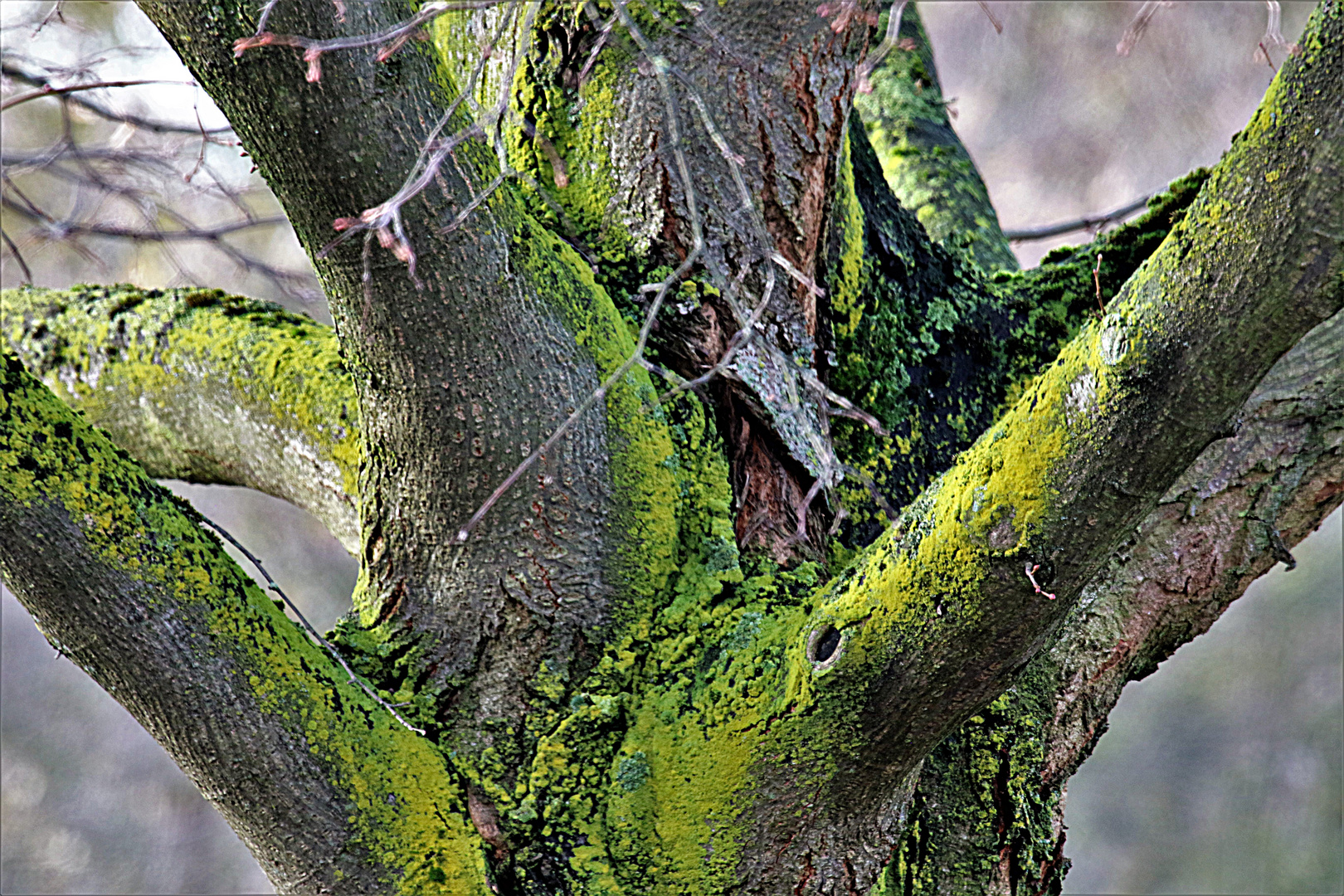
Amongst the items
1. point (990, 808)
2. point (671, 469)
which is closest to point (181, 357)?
point (671, 469)

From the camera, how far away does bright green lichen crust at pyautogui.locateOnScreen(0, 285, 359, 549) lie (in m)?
1.72

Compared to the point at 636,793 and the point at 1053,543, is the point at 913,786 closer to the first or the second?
the point at 636,793

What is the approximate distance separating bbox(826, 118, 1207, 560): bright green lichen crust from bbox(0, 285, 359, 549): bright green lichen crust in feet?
2.53

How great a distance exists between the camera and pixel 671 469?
141cm

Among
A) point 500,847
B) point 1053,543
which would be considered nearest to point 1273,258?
point 1053,543

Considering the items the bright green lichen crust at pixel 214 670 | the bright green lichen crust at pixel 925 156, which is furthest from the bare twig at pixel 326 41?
the bright green lichen crust at pixel 925 156

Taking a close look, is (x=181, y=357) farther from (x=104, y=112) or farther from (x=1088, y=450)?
(x=1088, y=450)

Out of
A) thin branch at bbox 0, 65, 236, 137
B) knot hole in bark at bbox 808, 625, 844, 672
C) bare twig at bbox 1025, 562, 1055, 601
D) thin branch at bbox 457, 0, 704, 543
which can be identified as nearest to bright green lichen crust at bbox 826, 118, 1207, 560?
thin branch at bbox 457, 0, 704, 543

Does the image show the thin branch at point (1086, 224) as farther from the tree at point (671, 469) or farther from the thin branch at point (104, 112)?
the thin branch at point (104, 112)

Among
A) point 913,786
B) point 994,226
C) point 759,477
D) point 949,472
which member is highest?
point 994,226

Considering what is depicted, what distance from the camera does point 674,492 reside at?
1.41 m

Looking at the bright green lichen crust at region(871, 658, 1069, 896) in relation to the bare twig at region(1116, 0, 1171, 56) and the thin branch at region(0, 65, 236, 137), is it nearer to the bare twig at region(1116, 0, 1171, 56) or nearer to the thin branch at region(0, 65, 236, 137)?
the bare twig at region(1116, 0, 1171, 56)

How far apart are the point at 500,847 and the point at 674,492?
486mm

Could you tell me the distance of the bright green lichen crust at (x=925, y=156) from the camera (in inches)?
90.1
